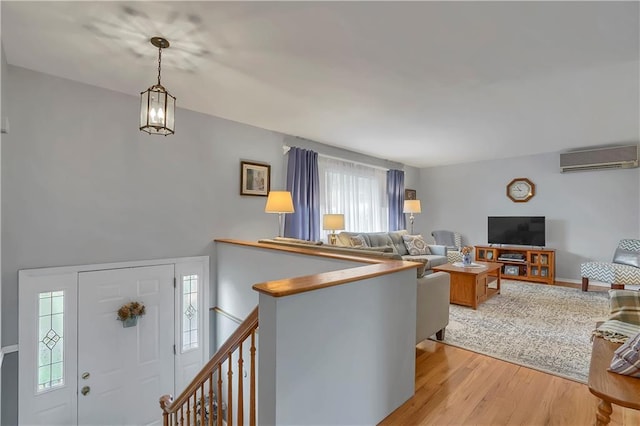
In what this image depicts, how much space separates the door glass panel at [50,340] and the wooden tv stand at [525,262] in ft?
22.0

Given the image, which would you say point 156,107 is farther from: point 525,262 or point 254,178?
point 525,262

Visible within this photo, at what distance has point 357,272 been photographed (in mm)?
1797

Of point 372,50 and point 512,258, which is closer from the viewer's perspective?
point 372,50

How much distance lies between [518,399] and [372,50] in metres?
2.68

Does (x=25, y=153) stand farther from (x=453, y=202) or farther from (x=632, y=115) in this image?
(x=453, y=202)

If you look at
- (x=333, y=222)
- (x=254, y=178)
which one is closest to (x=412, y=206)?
(x=333, y=222)

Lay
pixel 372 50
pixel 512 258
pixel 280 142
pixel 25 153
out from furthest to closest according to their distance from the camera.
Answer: pixel 512 258 → pixel 280 142 → pixel 25 153 → pixel 372 50

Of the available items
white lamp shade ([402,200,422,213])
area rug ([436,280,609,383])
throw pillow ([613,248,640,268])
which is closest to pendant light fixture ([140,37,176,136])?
area rug ([436,280,609,383])

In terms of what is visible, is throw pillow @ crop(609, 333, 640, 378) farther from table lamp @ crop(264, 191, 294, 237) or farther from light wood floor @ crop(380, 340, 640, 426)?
table lamp @ crop(264, 191, 294, 237)

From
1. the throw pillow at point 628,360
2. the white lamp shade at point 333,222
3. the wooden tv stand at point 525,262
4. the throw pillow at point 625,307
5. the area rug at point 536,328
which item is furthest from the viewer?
the wooden tv stand at point 525,262

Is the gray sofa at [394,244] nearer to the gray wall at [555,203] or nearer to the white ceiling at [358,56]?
Result: the gray wall at [555,203]

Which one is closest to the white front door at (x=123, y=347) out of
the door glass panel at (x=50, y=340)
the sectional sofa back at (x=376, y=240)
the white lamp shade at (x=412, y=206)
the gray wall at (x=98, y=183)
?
the door glass panel at (x=50, y=340)

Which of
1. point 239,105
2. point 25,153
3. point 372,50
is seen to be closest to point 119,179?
point 25,153

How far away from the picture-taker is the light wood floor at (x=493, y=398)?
1930 mm
